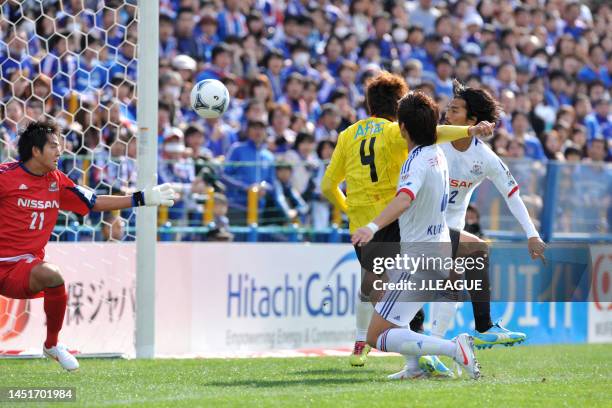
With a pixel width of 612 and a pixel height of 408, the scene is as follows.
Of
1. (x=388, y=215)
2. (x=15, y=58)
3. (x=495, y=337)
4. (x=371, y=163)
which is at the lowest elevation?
(x=495, y=337)

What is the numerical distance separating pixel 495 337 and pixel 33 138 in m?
4.04

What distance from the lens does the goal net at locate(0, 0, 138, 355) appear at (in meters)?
11.6

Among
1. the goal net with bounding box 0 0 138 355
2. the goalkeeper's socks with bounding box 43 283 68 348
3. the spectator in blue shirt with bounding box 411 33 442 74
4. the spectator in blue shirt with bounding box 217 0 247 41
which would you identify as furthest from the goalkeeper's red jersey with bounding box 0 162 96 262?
the spectator in blue shirt with bounding box 411 33 442 74

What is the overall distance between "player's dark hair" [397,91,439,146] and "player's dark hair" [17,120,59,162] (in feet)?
9.73

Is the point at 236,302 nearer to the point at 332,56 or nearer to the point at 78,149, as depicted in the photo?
the point at 78,149

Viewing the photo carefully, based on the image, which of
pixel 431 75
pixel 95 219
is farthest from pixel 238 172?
pixel 431 75

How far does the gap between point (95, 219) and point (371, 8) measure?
367 inches

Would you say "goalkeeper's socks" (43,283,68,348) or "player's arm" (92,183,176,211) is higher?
"player's arm" (92,183,176,211)

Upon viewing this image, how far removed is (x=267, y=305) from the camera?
13.6 meters

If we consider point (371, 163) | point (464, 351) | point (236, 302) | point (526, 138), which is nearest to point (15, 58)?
point (236, 302)

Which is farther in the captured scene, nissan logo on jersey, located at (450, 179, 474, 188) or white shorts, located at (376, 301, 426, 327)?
nissan logo on jersey, located at (450, 179, 474, 188)

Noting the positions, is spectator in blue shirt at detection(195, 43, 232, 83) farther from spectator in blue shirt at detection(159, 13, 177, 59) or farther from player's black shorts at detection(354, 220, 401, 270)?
player's black shorts at detection(354, 220, 401, 270)

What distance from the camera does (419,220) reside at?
303 inches

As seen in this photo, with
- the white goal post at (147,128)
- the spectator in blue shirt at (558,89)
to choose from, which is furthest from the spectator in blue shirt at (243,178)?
the spectator in blue shirt at (558,89)
